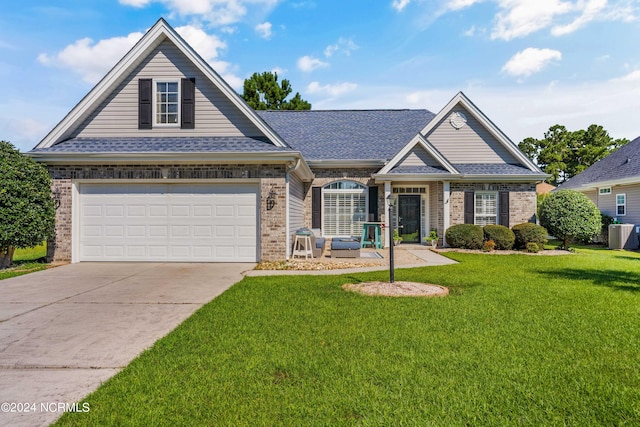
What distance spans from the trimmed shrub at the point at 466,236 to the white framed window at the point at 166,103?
11.1 m

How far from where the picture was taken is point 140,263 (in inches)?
436

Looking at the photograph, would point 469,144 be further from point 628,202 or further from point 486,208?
point 628,202

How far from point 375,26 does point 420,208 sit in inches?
315

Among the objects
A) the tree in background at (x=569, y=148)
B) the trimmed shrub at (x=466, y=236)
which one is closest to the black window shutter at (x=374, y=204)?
the trimmed shrub at (x=466, y=236)

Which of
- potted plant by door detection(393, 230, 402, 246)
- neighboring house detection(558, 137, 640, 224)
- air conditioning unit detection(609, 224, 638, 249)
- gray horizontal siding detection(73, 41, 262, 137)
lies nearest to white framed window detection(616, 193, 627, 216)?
neighboring house detection(558, 137, 640, 224)

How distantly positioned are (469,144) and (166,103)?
12.8 meters

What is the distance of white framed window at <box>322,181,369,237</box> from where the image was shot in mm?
15945

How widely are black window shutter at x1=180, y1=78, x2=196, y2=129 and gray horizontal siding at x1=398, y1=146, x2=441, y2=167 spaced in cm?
850

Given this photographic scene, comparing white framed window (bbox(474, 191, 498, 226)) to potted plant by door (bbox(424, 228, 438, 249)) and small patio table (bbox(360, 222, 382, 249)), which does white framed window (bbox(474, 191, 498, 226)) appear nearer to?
potted plant by door (bbox(424, 228, 438, 249))

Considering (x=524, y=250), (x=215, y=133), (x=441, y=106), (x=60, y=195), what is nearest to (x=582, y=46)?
(x=441, y=106)

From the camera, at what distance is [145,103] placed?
11.6m

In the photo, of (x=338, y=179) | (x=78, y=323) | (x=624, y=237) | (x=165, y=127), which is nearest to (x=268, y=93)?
(x=338, y=179)

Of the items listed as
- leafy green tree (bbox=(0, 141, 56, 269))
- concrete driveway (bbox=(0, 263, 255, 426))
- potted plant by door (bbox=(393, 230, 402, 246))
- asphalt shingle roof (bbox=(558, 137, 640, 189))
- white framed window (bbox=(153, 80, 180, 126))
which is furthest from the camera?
asphalt shingle roof (bbox=(558, 137, 640, 189))

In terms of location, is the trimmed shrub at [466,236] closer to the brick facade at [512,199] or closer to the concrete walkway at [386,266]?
the brick facade at [512,199]
